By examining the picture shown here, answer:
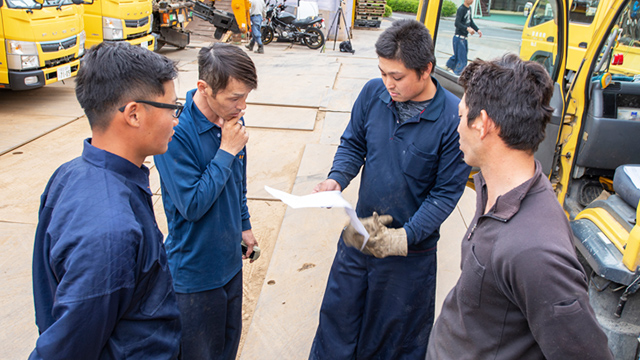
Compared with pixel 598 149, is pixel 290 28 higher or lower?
higher

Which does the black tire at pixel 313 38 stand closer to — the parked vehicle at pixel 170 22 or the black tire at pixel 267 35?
the black tire at pixel 267 35

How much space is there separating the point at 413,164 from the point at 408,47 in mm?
552

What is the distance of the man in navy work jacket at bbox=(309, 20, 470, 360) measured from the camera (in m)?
2.15

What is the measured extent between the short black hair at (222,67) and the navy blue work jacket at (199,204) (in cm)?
14

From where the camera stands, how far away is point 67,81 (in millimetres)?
9305

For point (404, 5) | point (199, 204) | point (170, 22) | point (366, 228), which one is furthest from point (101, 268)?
point (404, 5)

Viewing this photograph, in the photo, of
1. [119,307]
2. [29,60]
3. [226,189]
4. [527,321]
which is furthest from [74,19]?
[527,321]

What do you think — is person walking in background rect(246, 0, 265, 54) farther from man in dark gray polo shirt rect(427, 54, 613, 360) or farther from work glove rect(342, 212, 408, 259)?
man in dark gray polo shirt rect(427, 54, 613, 360)

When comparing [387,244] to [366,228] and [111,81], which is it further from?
[111,81]

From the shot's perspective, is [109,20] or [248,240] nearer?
[248,240]

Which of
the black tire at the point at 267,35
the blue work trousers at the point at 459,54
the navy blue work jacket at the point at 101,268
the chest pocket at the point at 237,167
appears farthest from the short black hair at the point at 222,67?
the black tire at the point at 267,35

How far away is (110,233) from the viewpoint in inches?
45.9

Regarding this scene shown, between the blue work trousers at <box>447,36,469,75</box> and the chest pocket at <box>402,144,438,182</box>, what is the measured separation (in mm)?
2699

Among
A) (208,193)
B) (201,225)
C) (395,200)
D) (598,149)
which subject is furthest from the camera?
(598,149)
